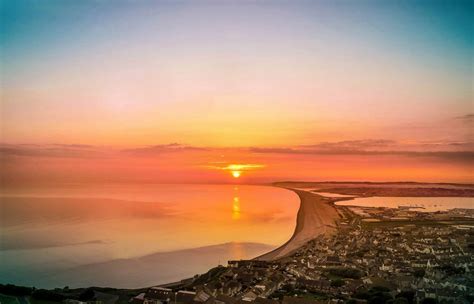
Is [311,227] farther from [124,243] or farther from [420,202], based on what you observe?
[124,243]

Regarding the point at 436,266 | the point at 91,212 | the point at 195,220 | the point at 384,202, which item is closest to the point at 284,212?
the point at 195,220

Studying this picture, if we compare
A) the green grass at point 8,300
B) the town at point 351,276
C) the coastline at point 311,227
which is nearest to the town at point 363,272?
the town at point 351,276

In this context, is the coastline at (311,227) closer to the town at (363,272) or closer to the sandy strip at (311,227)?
the sandy strip at (311,227)

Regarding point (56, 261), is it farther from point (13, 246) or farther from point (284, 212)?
point (284, 212)

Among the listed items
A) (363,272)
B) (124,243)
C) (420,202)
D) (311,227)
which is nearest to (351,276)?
(363,272)

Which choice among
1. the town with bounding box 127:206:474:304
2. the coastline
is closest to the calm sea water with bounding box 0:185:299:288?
the coastline

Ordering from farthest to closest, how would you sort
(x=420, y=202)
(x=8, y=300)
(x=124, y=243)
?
1. (x=124, y=243)
2. (x=420, y=202)
3. (x=8, y=300)

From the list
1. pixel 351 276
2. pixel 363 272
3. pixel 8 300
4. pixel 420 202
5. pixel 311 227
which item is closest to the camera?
pixel 8 300
